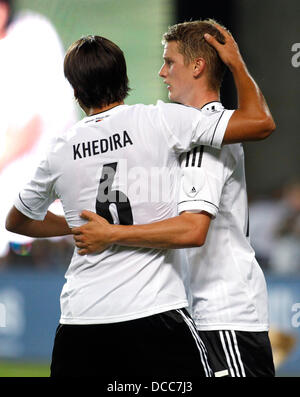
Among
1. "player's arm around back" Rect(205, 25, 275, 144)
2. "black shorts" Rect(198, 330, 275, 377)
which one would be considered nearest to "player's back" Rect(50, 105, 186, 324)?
"player's arm around back" Rect(205, 25, 275, 144)

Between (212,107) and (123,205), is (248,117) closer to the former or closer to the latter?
(212,107)

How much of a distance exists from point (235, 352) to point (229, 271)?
0.92ft

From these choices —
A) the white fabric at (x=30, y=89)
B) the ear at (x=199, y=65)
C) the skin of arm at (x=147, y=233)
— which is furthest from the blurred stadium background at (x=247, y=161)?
the skin of arm at (x=147, y=233)

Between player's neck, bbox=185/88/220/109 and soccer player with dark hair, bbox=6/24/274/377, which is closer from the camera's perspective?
soccer player with dark hair, bbox=6/24/274/377

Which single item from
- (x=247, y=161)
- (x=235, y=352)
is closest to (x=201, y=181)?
(x=235, y=352)

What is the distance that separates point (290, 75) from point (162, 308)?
8662 millimetres

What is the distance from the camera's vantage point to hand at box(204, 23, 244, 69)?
8.75 feet

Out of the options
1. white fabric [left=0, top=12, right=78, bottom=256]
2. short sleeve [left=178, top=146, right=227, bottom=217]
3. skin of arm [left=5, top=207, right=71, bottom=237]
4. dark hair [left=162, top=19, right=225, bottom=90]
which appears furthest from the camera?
white fabric [left=0, top=12, right=78, bottom=256]

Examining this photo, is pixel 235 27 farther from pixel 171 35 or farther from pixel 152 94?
pixel 171 35

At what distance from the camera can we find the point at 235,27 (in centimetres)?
976

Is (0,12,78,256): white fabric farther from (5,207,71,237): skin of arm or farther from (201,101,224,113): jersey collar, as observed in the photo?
(201,101,224,113): jersey collar

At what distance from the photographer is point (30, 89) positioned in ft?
27.2

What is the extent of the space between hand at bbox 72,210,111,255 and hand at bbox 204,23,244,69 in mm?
686
